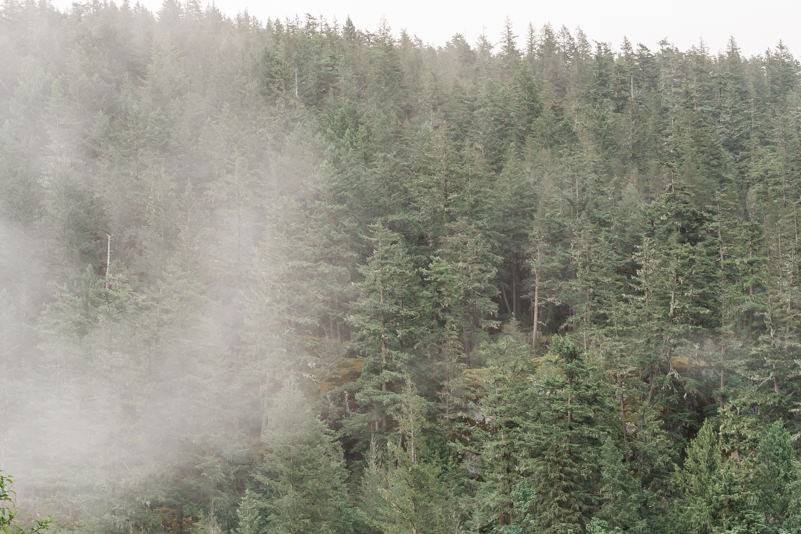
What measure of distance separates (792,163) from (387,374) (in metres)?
48.6

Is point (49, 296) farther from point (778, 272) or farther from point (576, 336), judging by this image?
point (778, 272)

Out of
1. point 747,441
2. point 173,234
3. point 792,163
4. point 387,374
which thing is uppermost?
point 792,163

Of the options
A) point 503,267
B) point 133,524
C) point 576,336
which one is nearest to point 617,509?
point 576,336

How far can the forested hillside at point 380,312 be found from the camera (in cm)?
2972

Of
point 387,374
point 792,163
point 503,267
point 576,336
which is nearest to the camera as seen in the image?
point 387,374

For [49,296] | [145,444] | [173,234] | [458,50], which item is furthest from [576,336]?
[458,50]

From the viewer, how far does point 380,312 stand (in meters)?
38.1

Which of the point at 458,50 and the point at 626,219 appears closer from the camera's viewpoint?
the point at 626,219

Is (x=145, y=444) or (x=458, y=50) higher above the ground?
(x=458, y=50)

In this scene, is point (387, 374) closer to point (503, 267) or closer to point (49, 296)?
point (503, 267)

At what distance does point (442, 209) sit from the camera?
158ft

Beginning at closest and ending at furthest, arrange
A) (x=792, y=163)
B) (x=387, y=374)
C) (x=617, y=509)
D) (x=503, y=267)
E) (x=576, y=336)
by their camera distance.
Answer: (x=617, y=509)
(x=387, y=374)
(x=576, y=336)
(x=503, y=267)
(x=792, y=163)

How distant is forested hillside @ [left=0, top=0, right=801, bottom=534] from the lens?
29719 mm

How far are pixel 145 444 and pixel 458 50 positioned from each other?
367ft
